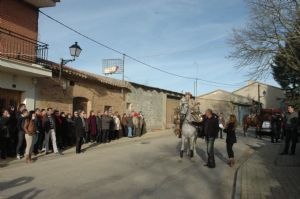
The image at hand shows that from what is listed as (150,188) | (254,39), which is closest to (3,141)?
(150,188)

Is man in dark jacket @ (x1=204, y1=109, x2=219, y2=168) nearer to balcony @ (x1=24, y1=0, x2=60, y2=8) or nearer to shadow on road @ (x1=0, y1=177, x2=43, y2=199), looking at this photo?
shadow on road @ (x1=0, y1=177, x2=43, y2=199)

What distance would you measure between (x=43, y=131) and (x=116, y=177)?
6399mm

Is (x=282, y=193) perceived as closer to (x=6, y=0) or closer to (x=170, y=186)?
(x=170, y=186)

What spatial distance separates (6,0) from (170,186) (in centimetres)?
1313

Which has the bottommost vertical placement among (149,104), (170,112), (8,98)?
(170,112)

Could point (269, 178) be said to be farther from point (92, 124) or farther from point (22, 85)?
point (22, 85)

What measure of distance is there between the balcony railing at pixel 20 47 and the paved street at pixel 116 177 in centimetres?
551

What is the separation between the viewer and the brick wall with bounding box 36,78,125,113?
20547 millimetres

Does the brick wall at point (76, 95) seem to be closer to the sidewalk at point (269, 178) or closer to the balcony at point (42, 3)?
the balcony at point (42, 3)

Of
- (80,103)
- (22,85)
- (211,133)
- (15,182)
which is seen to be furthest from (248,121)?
(15,182)

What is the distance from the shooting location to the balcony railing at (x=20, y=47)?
18.3 meters

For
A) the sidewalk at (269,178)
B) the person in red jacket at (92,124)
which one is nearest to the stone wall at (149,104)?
the person in red jacket at (92,124)

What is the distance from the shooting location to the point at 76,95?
23.3 m

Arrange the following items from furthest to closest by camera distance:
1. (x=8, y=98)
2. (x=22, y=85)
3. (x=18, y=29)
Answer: (x=18, y=29) < (x=22, y=85) < (x=8, y=98)
